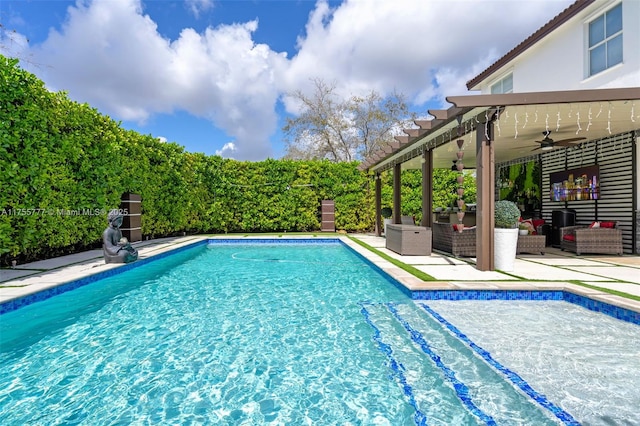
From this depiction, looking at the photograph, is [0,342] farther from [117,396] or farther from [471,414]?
[471,414]

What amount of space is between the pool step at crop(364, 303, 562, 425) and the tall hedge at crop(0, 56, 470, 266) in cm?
724

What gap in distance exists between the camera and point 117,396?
9.17ft

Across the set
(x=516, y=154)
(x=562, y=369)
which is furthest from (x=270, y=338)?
(x=516, y=154)

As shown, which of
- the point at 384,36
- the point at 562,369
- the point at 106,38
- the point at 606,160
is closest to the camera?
the point at 562,369

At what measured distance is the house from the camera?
245 inches

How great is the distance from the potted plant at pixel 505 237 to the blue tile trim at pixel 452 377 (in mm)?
3101

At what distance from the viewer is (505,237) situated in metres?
6.41

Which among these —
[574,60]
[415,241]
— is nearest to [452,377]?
[415,241]

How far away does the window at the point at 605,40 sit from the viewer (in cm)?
814

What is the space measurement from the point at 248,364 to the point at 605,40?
34.4 ft

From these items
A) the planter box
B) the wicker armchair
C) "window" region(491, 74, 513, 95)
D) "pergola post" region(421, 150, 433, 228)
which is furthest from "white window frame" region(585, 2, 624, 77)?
the planter box

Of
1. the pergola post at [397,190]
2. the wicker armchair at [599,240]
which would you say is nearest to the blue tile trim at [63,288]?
the pergola post at [397,190]

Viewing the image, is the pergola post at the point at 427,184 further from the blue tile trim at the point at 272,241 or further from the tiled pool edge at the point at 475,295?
the blue tile trim at the point at 272,241

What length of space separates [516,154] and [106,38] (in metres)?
14.6
